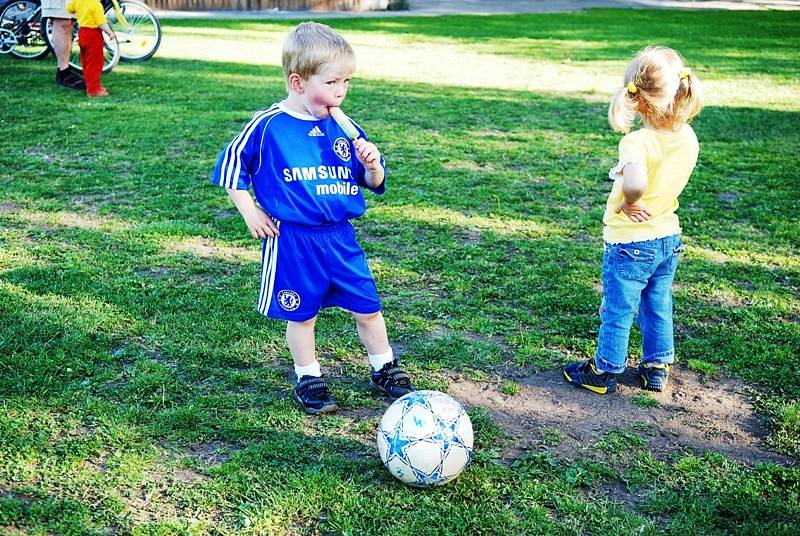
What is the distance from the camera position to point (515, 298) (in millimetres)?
4273

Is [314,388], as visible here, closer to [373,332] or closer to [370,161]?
[373,332]

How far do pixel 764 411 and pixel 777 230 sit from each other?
222 cm

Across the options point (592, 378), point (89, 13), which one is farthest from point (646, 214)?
point (89, 13)

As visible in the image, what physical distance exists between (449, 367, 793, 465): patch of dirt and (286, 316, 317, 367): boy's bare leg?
62 cm

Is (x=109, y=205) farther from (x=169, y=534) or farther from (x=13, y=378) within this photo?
(x=169, y=534)

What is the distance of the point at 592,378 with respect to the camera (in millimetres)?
3469

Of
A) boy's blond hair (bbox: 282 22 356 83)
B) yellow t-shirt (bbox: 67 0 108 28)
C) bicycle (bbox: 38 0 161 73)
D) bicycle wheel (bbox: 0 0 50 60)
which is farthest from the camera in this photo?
bicycle (bbox: 38 0 161 73)

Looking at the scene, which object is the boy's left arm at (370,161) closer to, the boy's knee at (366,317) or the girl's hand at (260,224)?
the girl's hand at (260,224)

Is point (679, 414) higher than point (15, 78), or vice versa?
point (15, 78)

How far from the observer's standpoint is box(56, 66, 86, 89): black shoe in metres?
8.59

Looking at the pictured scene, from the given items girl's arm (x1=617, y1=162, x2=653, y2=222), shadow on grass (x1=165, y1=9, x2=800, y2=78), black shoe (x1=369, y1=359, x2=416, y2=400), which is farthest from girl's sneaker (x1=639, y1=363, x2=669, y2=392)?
shadow on grass (x1=165, y1=9, x2=800, y2=78)

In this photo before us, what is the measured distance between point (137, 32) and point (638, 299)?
8644mm

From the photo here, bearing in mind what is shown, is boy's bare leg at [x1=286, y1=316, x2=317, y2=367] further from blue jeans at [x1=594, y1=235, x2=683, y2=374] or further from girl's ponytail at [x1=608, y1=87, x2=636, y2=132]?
girl's ponytail at [x1=608, y1=87, x2=636, y2=132]

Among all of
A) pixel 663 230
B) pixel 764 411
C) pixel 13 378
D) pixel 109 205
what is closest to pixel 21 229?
pixel 109 205
